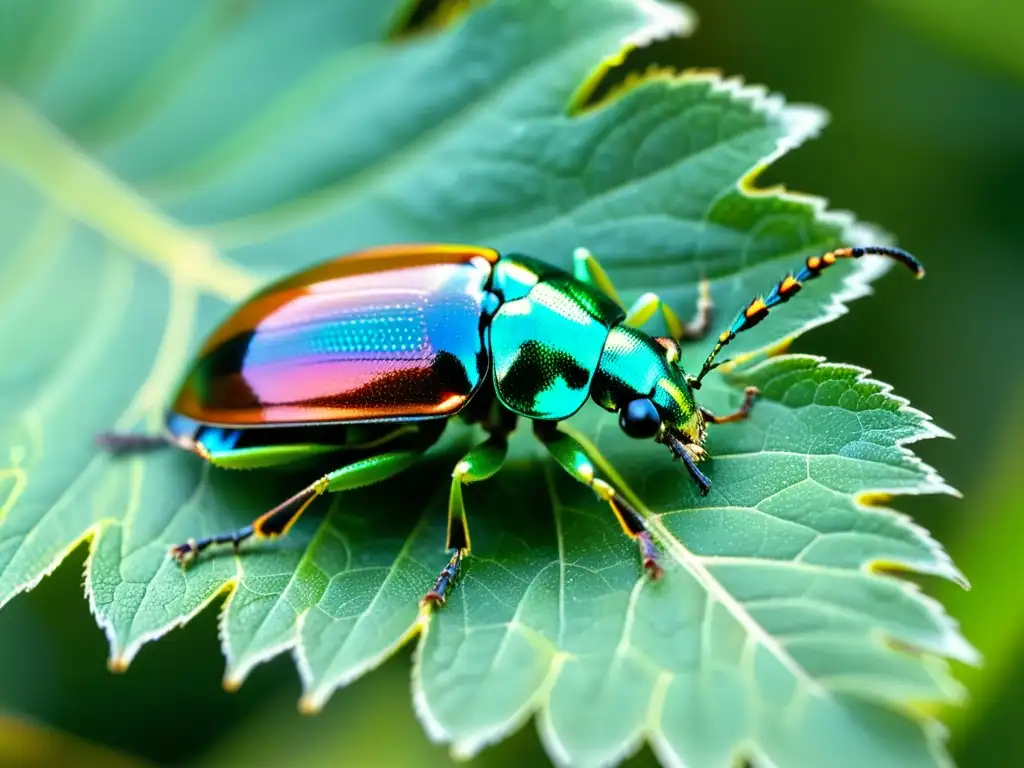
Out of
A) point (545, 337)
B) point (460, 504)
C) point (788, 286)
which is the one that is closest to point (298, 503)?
point (460, 504)

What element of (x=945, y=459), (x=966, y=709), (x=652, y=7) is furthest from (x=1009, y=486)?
(x=652, y=7)

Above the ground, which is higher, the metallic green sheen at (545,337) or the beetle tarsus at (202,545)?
the metallic green sheen at (545,337)

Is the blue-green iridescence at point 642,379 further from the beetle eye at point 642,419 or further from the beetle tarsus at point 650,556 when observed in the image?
the beetle tarsus at point 650,556

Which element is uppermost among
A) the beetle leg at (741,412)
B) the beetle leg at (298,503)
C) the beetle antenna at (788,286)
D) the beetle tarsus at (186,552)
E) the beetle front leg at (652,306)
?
the beetle antenna at (788,286)

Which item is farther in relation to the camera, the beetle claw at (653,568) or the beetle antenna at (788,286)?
the beetle antenna at (788,286)

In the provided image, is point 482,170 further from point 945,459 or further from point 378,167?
point 945,459

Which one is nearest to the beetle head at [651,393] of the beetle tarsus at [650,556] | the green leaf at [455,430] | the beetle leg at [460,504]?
the green leaf at [455,430]
